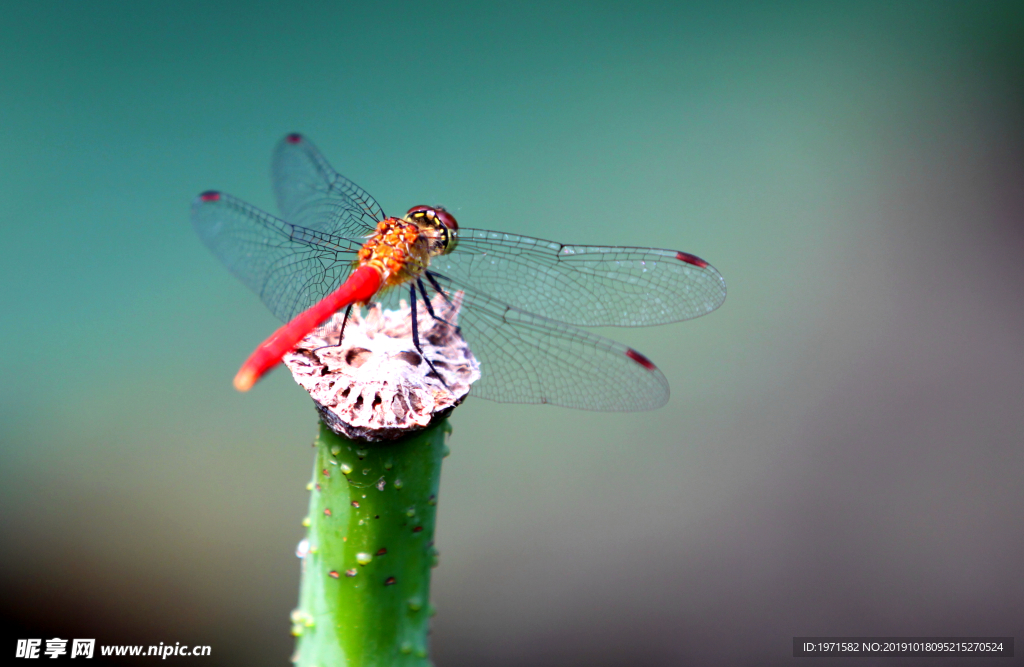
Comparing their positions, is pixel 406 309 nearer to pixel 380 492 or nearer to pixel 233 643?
pixel 380 492

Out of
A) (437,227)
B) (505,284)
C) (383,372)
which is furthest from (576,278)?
(383,372)

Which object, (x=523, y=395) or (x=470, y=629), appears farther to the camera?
(x=470, y=629)

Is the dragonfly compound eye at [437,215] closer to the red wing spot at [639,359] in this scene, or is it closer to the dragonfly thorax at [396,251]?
the dragonfly thorax at [396,251]

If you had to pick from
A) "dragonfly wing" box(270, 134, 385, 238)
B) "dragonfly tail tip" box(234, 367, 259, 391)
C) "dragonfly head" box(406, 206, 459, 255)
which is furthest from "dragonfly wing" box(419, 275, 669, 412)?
"dragonfly tail tip" box(234, 367, 259, 391)

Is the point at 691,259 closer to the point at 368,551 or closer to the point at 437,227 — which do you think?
the point at 437,227

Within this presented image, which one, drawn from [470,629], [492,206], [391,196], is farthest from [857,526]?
[391,196]

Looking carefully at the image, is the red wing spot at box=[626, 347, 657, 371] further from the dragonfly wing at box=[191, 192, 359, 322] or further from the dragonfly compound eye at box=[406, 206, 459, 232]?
the dragonfly wing at box=[191, 192, 359, 322]
